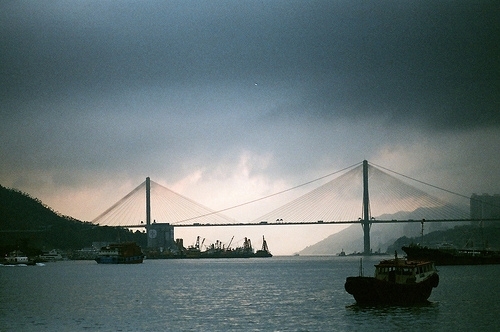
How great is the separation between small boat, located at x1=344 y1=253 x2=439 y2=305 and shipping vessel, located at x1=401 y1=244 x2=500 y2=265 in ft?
268

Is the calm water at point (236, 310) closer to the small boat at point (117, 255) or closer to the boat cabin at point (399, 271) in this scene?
the boat cabin at point (399, 271)

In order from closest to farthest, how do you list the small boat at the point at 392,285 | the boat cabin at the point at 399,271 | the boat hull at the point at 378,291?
the boat hull at the point at 378,291 → the small boat at the point at 392,285 → the boat cabin at the point at 399,271

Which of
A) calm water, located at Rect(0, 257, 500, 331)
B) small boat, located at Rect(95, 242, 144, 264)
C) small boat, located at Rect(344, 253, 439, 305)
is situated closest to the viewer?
calm water, located at Rect(0, 257, 500, 331)

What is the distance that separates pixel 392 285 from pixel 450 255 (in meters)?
107

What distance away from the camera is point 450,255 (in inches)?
6324

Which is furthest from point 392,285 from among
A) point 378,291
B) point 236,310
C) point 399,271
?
point 236,310

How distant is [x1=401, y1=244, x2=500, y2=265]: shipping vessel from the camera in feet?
472

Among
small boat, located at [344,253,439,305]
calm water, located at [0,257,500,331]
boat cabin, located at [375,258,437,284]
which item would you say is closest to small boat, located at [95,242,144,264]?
calm water, located at [0,257,500,331]

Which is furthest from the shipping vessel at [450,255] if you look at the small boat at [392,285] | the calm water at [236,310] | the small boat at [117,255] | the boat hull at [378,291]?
the boat hull at [378,291]

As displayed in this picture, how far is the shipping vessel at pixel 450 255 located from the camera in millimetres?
143750

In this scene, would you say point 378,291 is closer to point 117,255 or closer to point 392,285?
point 392,285

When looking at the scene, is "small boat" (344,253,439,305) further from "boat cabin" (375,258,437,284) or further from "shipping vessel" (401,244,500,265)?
"shipping vessel" (401,244,500,265)

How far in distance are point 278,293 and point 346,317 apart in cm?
2429

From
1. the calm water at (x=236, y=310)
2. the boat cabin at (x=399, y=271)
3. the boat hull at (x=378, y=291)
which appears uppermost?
the boat cabin at (x=399, y=271)
